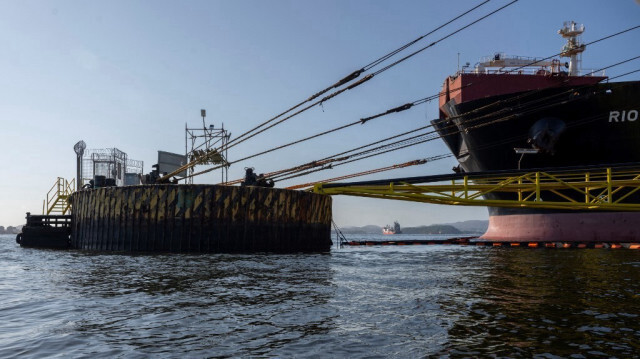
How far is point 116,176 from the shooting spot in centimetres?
3741

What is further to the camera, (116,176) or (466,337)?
(116,176)

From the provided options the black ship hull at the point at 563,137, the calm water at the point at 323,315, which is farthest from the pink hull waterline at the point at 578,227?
the calm water at the point at 323,315

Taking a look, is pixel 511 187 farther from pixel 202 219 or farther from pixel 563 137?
pixel 202 219

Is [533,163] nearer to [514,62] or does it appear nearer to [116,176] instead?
[514,62]

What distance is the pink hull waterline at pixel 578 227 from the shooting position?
27.5m

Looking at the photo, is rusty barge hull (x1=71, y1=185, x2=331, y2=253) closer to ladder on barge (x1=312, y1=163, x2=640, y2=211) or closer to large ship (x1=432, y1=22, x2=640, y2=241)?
ladder on barge (x1=312, y1=163, x2=640, y2=211)

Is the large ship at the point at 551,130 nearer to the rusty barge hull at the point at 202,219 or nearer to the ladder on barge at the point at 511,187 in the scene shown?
the ladder on barge at the point at 511,187

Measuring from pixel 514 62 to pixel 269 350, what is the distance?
37.5 m

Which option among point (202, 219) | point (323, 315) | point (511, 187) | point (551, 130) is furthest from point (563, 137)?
point (323, 315)

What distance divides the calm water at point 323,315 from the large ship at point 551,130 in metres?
15.1

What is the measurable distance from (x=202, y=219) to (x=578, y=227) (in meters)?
23.6

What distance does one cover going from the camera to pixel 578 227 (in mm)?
28766

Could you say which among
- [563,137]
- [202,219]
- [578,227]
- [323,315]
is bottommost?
[323,315]

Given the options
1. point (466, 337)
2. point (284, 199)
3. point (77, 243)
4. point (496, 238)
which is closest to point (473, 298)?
point (466, 337)
